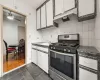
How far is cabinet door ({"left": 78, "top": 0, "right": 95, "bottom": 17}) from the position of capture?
1331mm

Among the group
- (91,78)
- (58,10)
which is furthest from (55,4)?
(91,78)

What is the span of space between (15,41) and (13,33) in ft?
2.27

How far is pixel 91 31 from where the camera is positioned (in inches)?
65.1

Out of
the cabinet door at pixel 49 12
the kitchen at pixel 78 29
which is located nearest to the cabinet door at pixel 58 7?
the kitchen at pixel 78 29

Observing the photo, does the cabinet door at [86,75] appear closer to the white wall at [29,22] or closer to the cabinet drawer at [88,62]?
the cabinet drawer at [88,62]

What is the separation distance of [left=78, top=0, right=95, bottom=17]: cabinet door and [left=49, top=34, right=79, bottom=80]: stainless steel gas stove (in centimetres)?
61

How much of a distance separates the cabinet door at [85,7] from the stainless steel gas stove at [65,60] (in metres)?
0.61

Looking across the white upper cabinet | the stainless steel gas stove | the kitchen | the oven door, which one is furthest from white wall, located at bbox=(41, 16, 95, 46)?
the oven door

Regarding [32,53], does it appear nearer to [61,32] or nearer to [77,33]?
[61,32]

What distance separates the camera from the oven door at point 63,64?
1.36 meters

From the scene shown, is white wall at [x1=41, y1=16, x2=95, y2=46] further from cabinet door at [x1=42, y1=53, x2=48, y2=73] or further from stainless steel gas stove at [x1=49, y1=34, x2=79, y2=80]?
cabinet door at [x1=42, y1=53, x2=48, y2=73]

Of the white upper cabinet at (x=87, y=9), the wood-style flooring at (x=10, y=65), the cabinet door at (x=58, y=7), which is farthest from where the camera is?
the wood-style flooring at (x=10, y=65)

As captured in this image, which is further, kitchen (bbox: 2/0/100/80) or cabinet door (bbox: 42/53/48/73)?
cabinet door (bbox: 42/53/48/73)

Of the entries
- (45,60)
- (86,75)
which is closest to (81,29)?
(86,75)
